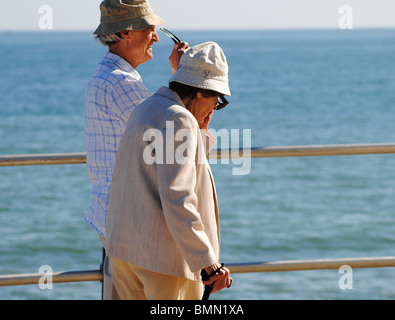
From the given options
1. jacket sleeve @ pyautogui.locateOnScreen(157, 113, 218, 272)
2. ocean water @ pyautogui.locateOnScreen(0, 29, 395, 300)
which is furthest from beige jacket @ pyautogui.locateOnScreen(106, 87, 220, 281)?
ocean water @ pyautogui.locateOnScreen(0, 29, 395, 300)

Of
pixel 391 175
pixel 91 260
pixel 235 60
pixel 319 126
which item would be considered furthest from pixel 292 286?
pixel 235 60

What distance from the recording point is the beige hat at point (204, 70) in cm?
231

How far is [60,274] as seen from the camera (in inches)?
113

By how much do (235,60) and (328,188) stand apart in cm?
5104

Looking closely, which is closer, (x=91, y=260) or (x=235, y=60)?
(x=91, y=260)

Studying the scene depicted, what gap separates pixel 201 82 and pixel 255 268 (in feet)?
Result: 3.25

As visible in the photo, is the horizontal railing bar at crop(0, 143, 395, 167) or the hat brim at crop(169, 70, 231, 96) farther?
the horizontal railing bar at crop(0, 143, 395, 167)

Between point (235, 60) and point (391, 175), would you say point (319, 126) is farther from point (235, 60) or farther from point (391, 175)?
point (235, 60)

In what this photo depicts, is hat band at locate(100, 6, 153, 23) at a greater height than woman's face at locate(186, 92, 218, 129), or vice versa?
hat band at locate(100, 6, 153, 23)

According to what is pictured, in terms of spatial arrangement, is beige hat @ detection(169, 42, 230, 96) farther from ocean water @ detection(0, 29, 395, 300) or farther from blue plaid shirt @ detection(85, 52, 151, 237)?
ocean water @ detection(0, 29, 395, 300)

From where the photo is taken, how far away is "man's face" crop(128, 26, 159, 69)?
2.74m

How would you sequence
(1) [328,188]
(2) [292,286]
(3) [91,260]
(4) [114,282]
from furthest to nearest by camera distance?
(1) [328,188] → (3) [91,260] → (2) [292,286] → (4) [114,282]

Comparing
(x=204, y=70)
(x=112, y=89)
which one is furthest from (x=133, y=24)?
(x=204, y=70)

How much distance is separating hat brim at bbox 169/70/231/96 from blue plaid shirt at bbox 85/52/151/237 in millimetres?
274
